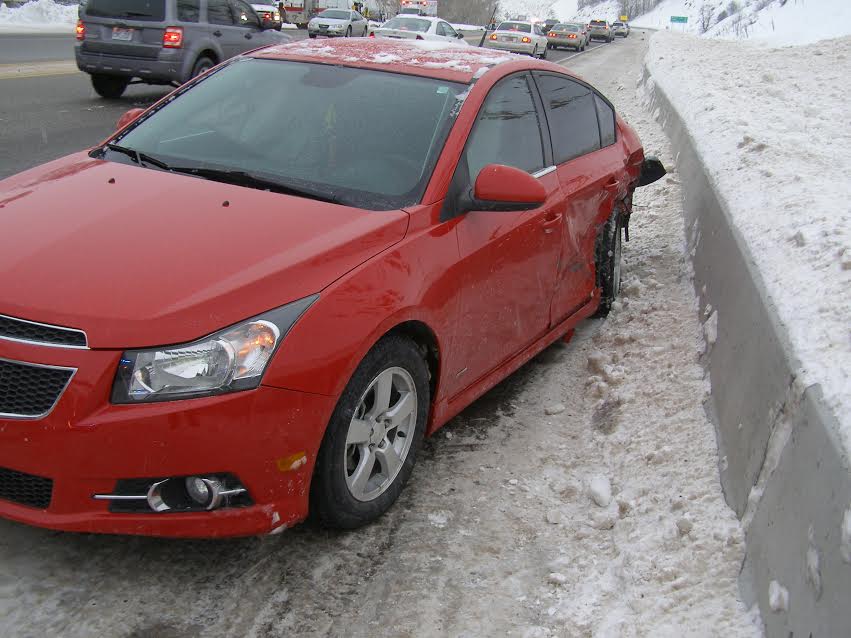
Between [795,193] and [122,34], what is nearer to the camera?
[795,193]

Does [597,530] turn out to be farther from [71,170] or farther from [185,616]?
[71,170]

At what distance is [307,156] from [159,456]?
5.49 feet

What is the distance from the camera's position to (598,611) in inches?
123

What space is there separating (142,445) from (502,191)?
6.12 ft

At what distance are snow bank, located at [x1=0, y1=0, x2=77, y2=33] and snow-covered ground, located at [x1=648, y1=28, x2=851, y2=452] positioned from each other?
23157 millimetres


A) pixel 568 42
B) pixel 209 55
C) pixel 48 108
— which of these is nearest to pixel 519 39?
pixel 568 42

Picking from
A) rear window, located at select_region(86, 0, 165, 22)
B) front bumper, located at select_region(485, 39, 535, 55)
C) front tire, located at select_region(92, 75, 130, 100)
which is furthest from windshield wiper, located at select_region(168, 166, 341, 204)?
front bumper, located at select_region(485, 39, 535, 55)

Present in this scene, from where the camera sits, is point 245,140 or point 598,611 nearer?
point 598,611

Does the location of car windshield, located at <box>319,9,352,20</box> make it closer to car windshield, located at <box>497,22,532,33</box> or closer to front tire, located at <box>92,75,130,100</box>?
car windshield, located at <box>497,22,532,33</box>

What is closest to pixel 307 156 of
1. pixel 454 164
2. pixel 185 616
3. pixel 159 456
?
pixel 454 164

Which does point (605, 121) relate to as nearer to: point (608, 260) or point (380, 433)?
point (608, 260)

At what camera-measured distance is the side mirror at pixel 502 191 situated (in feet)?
12.6

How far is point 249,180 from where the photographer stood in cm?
380

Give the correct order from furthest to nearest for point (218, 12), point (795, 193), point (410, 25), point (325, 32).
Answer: point (325, 32) → point (410, 25) → point (218, 12) → point (795, 193)
